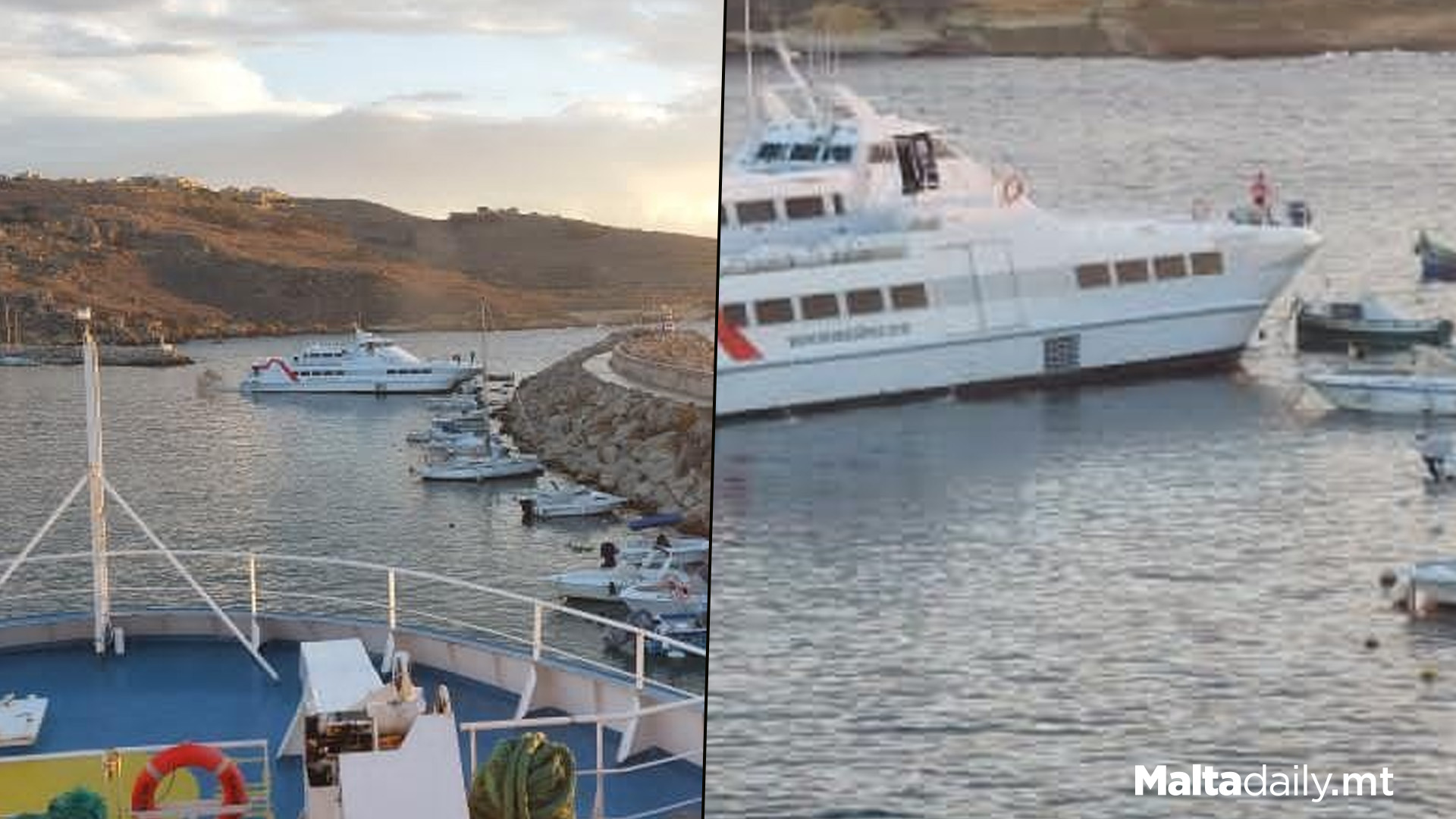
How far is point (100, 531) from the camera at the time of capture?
2906 millimetres

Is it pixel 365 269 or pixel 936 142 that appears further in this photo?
pixel 365 269

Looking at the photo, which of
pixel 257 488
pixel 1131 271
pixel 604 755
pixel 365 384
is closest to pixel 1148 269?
pixel 1131 271

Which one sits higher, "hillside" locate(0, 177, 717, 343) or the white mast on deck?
"hillside" locate(0, 177, 717, 343)

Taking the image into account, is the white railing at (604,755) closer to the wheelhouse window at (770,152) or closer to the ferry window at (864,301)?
the ferry window at (864,301)

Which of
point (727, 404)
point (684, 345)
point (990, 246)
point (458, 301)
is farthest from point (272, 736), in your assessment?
point (458, 301)

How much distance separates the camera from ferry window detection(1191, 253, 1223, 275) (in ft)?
15.5

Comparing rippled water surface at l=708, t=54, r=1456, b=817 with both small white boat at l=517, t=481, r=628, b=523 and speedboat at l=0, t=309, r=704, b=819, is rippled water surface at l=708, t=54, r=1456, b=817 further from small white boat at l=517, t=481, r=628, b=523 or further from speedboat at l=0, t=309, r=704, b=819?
small white boat at l=517, t=481, r=628, b=523

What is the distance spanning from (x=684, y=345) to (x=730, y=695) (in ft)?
19.5

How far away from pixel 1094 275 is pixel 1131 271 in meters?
0.10

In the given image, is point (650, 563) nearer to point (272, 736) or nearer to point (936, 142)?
point (936, 142)

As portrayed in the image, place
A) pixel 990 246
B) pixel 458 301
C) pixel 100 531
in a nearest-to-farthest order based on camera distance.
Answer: pixel 100 531 < pixel 990 246 < pixel 458 301

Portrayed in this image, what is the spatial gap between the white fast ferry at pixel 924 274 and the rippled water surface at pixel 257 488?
5.80 m

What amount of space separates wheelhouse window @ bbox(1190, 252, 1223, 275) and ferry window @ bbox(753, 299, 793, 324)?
1053 millimetres

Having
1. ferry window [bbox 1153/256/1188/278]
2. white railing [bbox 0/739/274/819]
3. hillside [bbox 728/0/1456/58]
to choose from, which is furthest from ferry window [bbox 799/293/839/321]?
white railing [bbox 0/739/274/819]
